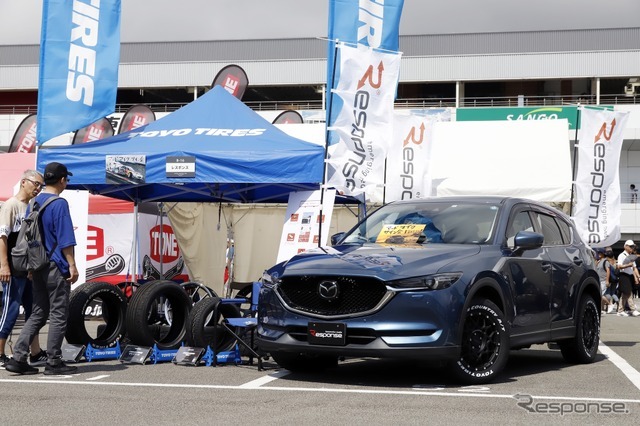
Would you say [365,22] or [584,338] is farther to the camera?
[365,22]

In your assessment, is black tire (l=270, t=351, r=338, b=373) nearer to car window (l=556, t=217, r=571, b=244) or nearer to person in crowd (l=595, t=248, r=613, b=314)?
car window (l=556, t=217, r=571, b=244)

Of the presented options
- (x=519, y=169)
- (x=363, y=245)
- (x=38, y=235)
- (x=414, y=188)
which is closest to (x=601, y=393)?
(x=363, y=245)

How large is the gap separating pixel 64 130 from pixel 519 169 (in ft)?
32.3

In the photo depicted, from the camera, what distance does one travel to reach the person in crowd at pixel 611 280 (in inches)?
955

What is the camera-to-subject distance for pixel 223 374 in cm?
883

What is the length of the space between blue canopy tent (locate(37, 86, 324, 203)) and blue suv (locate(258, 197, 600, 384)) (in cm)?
220

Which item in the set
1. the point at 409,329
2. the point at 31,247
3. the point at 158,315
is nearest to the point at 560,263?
the point at 409,329

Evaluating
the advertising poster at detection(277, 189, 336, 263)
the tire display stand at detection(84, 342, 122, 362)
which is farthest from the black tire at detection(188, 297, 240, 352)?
the advertising poster at detection(277, 189, 336, 263)

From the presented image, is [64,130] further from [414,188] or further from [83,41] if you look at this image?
[414,188]

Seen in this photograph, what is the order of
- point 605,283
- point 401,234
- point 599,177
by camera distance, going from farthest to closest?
point 605,283 < point 599,177 < point 401,234

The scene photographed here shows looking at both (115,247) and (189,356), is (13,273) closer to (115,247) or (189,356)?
(189,356)

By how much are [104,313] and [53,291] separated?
194 centimetres

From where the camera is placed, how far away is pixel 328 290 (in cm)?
782

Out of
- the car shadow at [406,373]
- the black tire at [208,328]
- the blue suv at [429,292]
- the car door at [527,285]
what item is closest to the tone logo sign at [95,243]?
the black tire at [208,328]
